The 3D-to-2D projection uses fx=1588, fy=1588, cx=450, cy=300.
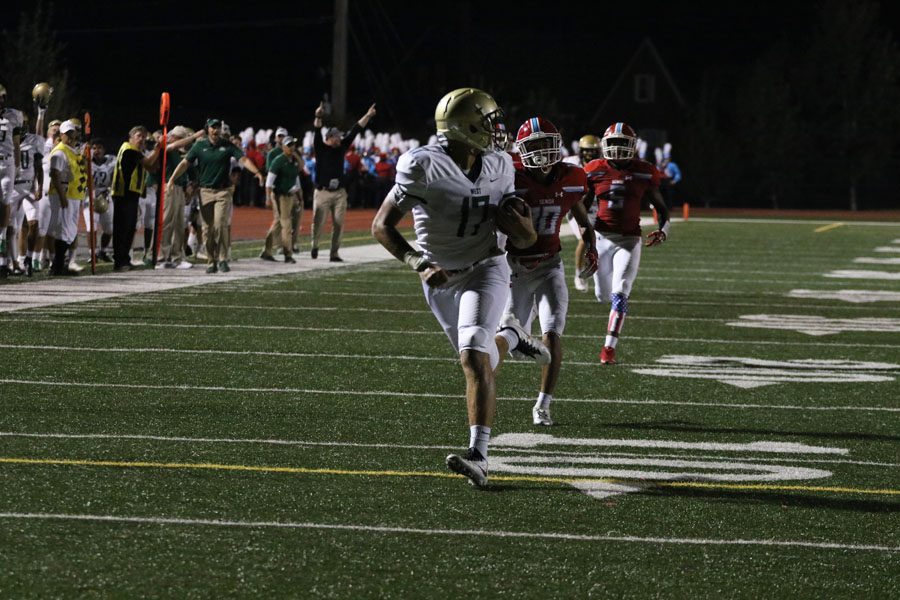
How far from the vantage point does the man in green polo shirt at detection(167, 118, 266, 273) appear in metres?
17.6

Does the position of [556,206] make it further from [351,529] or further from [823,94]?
[823,94]

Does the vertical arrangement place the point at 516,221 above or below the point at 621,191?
above

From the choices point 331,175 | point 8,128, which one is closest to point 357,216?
point 331,175

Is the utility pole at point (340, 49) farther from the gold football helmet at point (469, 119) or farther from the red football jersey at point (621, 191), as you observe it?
the gold football helmet at point (469, 119)

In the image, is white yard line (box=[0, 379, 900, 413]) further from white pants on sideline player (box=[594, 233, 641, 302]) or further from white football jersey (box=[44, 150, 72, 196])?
white football jersey (box=[44, 150, 72, 196])

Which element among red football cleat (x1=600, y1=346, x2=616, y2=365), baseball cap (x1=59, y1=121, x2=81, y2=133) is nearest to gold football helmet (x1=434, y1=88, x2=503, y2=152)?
red football cleat (x1=600, y1=346, x2=616, y2=365)

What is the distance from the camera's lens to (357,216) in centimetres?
3891

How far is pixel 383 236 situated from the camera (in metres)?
6.76

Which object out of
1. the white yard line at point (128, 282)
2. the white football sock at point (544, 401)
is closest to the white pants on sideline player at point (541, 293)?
the white football sock at point (544, 401)

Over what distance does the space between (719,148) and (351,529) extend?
2188 inches

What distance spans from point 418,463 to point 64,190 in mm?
10674

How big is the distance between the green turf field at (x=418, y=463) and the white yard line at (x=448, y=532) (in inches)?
0.6

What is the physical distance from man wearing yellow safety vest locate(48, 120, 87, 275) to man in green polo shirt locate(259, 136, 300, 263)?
3.18 meters

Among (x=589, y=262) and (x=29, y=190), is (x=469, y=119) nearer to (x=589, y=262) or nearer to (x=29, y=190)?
(x=589, y=262)
